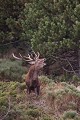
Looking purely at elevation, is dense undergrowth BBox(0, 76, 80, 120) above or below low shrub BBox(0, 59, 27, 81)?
above

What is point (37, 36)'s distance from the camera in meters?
15.3

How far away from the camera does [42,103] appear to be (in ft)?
34.9

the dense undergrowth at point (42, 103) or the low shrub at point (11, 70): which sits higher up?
the dense undergrowth at point (42, 103)

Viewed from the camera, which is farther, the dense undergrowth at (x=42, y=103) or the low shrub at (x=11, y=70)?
the low shrub at (x=11, y=70)

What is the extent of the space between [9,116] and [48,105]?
2.09m

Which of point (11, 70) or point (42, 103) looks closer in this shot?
point (42, 103)

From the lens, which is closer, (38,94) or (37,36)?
(38,94)

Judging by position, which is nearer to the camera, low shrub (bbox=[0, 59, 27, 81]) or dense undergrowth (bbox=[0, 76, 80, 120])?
dense undergrowth (bbox=[0, 76, 80, 120])

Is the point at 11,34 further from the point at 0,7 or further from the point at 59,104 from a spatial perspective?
the point at 59,104

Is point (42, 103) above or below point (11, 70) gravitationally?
above

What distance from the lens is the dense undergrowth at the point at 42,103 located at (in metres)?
8.80

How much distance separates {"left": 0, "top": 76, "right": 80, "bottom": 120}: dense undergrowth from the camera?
28.9ft

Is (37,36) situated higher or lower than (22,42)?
higher

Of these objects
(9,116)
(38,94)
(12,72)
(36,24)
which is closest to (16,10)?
(36,24)
